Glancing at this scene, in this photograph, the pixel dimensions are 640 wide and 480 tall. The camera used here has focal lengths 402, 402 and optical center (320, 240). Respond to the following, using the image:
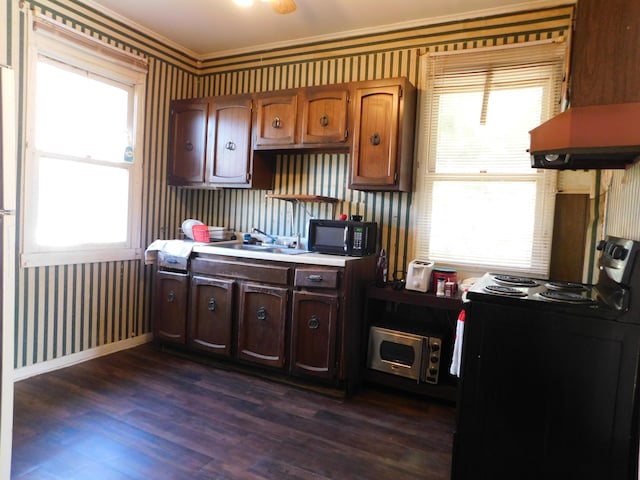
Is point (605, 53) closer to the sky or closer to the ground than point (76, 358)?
closer to the sky

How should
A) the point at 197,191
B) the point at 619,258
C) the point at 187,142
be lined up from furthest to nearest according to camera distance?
the point at 197,191
the point at 187,142
the point at 619,258

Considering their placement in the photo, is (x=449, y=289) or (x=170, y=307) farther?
(x=170, y=307)

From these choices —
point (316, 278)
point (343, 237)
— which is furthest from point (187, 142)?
point (316, 278)

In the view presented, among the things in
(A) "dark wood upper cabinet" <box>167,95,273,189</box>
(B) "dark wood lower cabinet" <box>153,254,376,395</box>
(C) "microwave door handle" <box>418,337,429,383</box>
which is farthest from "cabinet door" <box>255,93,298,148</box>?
(C) "microwave door handle" <box>418,337,429,383</box>

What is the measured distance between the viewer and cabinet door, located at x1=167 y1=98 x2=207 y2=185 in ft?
11.9

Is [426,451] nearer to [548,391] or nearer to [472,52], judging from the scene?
[548,391]

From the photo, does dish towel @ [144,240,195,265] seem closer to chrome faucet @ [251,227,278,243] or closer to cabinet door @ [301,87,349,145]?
chrome faucet @ [251,227,278,243]

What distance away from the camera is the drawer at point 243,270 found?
9.53 ft

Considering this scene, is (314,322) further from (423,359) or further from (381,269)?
(423,359)

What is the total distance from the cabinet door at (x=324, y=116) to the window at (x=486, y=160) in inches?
24.5

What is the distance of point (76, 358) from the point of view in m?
3.15

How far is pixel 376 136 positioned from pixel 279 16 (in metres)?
1.25

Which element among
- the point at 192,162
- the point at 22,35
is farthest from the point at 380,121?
the point at 22,35

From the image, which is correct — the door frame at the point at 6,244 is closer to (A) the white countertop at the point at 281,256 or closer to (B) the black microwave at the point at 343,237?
(A) the white countertop at the point at 281,256
